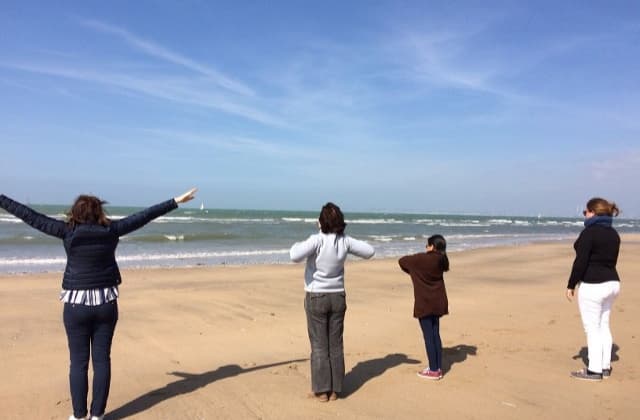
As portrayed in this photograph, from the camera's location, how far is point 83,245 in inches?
148

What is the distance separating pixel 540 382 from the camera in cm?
506

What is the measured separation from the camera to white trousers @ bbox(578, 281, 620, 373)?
16.4ft

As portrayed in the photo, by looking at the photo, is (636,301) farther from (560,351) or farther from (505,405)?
(505,405)

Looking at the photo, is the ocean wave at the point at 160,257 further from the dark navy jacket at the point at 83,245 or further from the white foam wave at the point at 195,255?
the dark navy jacket at the point at 83,245

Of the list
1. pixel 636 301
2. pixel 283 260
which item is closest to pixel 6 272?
pixel 283 260

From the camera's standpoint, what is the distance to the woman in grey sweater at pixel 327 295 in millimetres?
4395

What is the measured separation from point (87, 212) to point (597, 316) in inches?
190

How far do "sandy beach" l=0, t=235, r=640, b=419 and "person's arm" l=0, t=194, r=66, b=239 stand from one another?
5.27 ft

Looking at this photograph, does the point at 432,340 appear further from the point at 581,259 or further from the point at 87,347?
the point at 87,347

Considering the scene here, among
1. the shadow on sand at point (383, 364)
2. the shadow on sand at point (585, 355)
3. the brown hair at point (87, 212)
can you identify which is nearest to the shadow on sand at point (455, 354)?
the shadow on sand at point (383, 364)

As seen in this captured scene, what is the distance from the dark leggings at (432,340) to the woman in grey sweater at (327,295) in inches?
43.5

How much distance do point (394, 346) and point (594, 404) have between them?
254 centimetres

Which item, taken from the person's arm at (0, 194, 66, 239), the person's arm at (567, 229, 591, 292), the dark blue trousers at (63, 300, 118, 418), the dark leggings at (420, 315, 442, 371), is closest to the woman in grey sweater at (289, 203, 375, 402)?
the dark leggings at (420, 315, 442, 371)

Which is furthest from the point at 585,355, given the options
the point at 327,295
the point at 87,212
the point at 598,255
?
the point at 87,212
